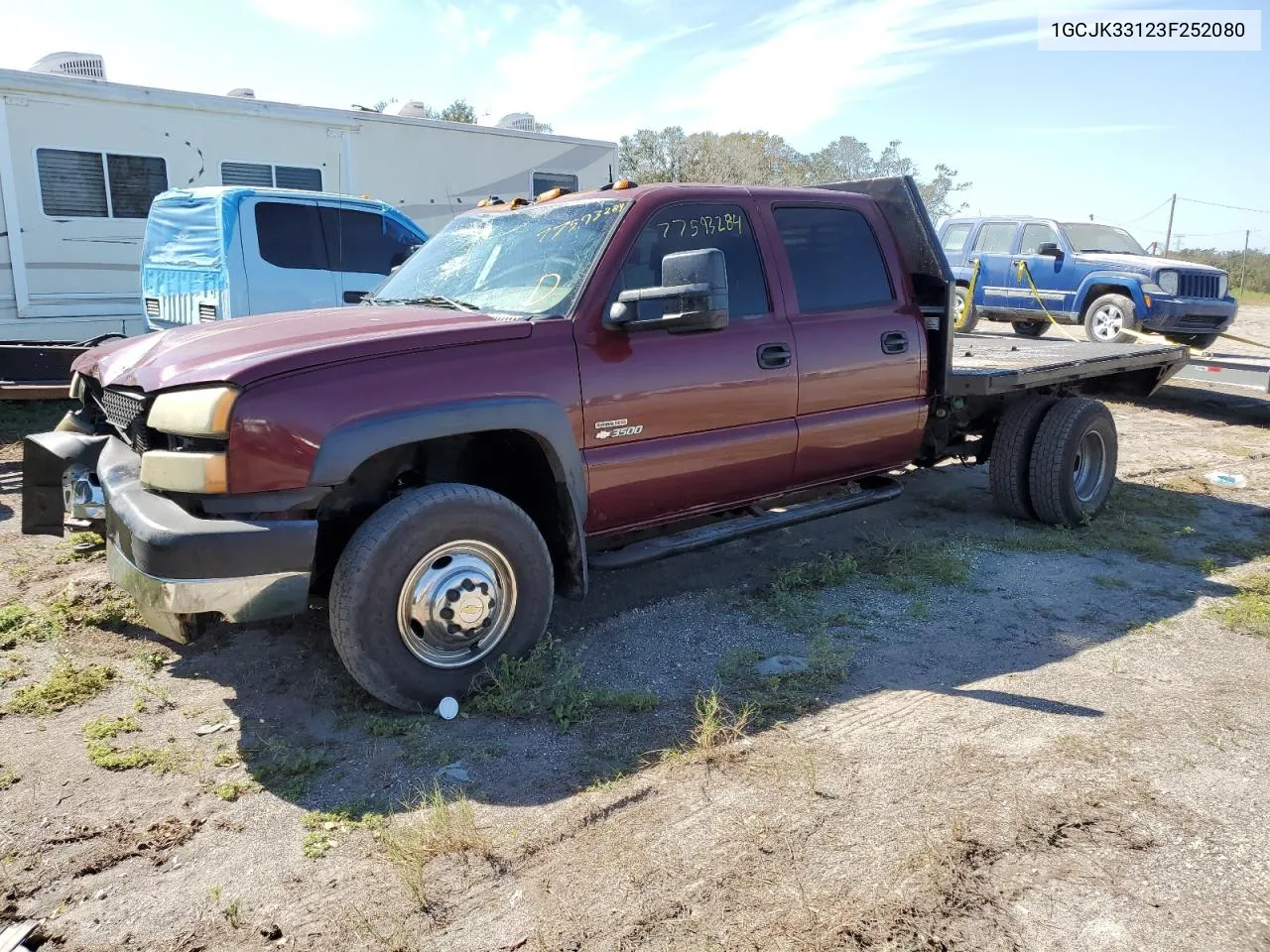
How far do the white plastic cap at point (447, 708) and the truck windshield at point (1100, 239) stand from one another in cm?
1127

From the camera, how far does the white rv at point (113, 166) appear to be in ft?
28.1

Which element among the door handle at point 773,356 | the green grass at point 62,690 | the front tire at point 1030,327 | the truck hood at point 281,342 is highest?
the truck hood at point 281,342

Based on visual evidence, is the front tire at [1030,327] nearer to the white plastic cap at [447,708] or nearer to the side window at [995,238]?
the side window at [995,238]

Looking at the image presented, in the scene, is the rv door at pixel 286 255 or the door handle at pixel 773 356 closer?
the door handle at pixel 773 356

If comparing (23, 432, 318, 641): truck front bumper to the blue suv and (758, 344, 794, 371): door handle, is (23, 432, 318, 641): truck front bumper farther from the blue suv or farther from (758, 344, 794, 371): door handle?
the blue suv

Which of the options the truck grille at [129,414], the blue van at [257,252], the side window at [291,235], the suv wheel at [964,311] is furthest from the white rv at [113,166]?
the suv wheel at [964,311]

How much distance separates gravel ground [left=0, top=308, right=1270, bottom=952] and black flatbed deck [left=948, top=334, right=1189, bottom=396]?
3.74 ft

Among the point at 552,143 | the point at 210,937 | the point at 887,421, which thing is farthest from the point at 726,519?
the point at 552,143

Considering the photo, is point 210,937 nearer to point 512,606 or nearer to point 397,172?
point 512,606

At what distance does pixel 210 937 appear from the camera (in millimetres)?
2223

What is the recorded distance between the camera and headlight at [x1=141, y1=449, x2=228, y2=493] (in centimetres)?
289

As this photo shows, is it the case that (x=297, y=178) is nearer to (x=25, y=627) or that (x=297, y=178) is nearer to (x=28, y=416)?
(x=28, y=416)

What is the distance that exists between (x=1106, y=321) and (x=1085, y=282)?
1.95ft

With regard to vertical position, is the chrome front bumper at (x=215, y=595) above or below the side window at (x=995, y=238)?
below
